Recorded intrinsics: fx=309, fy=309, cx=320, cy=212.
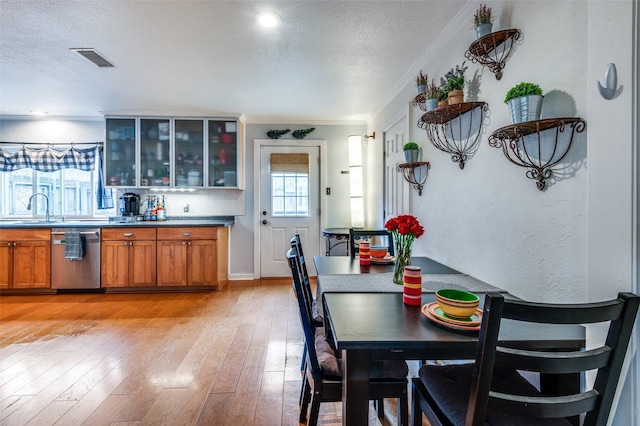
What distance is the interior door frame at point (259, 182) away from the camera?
457cm

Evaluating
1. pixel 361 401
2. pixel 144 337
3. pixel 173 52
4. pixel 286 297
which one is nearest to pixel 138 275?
pixel 144 337

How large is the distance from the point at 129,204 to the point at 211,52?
110 inches

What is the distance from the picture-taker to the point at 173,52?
250 cm

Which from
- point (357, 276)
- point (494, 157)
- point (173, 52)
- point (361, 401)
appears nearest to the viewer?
point (361, 401)

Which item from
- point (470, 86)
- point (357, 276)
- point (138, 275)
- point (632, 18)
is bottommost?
point (138, 275)

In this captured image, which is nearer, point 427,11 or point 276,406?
point 276,406

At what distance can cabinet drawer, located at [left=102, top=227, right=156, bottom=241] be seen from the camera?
3.84m

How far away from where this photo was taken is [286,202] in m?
4.64

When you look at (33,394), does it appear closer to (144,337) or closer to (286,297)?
(144,337)

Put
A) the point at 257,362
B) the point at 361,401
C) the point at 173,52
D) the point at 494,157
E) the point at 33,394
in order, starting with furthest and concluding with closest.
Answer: the point at 173,52 → the point at 257,362 → the point at 33,394 → the point at 494,157 → the point at 361,401

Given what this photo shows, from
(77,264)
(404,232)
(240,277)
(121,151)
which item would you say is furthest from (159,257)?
(404,232)

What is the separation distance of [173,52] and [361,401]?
2765mm

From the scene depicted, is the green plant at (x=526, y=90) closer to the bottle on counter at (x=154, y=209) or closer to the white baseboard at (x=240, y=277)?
the white baseboard at (x=240, y=277)

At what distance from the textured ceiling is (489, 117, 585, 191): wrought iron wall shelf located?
42.3 inches
